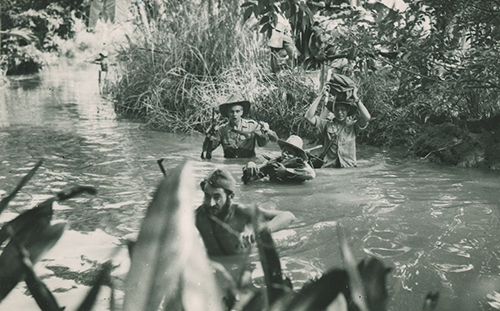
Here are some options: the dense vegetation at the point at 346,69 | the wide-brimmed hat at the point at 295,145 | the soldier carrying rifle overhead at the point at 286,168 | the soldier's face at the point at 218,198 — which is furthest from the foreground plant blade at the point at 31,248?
the wide-brimmed hat at the point at 295,145

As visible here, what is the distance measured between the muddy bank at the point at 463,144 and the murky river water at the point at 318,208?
0.38 m

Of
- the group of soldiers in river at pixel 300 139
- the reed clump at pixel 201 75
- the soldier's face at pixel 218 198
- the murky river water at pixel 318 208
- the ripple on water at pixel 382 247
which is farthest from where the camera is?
the reed clump at pixel 201 75

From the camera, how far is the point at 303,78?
12.0m

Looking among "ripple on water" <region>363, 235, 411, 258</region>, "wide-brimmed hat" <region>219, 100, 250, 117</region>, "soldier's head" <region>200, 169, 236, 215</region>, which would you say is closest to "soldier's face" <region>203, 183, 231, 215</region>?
"soldier's head" <region>200, 169, 236, 215</region>

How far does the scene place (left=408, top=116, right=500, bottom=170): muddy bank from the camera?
8.85 m

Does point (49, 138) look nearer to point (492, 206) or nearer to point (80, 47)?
point (492, 206)

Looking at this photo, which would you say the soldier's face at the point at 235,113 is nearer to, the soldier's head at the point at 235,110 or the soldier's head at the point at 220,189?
the soldier's head at the point at 235,110

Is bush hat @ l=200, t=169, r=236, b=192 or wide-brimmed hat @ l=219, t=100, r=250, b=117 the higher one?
bush hat @ l=200, t=169, r=236, b=192

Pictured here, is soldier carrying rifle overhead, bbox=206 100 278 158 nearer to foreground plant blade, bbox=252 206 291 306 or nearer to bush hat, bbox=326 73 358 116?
bush hat, bbox=326 73 358 116

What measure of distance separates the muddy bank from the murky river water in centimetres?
38

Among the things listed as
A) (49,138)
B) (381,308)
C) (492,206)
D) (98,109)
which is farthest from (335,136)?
(98,109)

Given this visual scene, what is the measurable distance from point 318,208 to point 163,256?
5.39 meters

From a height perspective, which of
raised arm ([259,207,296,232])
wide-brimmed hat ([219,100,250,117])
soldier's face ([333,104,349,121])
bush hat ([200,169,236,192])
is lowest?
raised arm ([259,207,296,232])

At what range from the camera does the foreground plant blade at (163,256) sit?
1028 mm
